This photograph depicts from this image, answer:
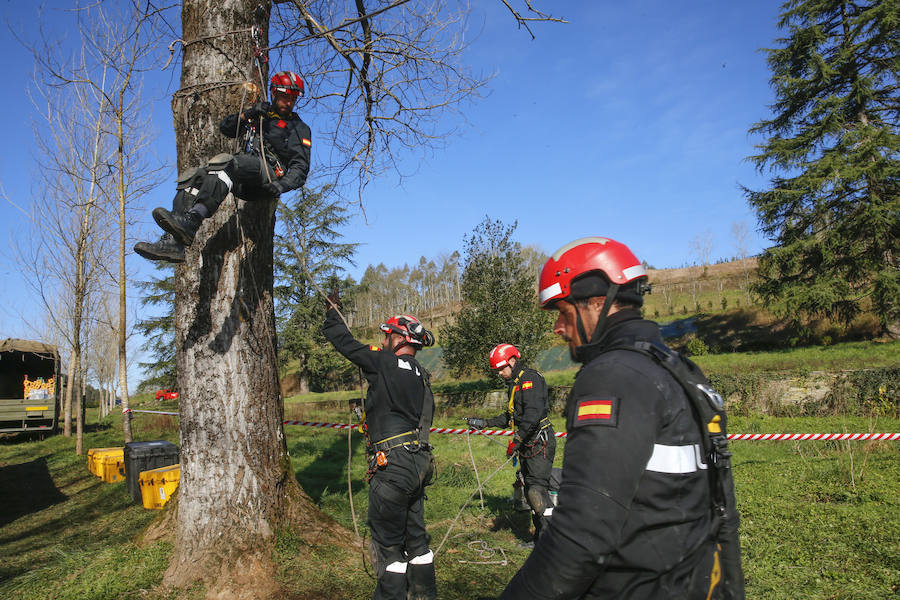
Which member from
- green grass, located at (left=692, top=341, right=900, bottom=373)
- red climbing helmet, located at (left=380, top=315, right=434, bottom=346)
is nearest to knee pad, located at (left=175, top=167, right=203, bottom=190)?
red climbing helmet, located at (left=380, top=315, right=434, bottom=346)

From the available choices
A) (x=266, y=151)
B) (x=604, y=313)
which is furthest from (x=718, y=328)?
(x=604, y=313)

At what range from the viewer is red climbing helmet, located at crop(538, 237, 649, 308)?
1.97 meters

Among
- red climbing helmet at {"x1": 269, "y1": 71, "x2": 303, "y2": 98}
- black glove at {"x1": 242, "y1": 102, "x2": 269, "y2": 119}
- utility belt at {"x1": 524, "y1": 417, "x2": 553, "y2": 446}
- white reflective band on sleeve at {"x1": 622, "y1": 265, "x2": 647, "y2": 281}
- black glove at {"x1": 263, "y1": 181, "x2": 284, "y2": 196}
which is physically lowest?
utility belt at {"x1": 524, "y1": 417, "x2": 553, "y2": 446}

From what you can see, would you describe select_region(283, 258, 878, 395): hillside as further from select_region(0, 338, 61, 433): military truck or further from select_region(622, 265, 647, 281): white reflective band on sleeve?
select_region(622, 265, 647, 281): white reflective band on sleeve

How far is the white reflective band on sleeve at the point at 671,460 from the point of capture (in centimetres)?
165

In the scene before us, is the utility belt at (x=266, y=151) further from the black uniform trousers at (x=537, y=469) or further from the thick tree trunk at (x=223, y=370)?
the black uniform trousers at (x=537, y=469)

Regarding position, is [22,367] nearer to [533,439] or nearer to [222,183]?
[222,183]

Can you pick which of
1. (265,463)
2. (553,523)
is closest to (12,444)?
(265,463)

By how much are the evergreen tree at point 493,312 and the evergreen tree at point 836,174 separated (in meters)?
11.1

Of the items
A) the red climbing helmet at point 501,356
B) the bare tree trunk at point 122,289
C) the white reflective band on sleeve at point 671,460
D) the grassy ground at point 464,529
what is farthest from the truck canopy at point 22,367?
the white reflective band on sleeve at point 671,460

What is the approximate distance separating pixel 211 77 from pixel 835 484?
32.5 ft

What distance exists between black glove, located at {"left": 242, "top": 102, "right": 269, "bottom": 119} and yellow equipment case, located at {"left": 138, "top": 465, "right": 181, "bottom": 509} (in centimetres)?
526

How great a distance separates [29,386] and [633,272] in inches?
930

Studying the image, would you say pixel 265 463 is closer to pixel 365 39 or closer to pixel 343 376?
pixel 365 39
